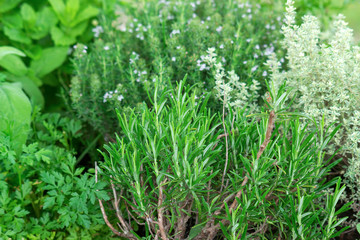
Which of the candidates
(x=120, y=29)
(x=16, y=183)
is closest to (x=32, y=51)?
(x=120, y=29)

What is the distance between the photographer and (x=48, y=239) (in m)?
1.82

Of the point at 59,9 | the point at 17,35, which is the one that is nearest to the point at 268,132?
the point at 59,9

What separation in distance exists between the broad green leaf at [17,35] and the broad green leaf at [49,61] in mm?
148

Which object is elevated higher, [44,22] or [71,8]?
[71,8]

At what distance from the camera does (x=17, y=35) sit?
8.86 ft

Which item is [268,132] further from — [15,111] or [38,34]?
[38,34]

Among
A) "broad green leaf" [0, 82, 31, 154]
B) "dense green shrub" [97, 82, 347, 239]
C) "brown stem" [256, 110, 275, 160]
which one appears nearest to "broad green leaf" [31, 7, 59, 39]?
"broad green leaf" [0, 82, 31, 154]

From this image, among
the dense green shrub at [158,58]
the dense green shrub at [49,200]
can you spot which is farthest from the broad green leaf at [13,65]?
the dense green shrub at [49,200]

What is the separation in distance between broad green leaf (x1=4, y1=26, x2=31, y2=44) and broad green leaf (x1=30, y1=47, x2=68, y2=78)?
0.49 ft

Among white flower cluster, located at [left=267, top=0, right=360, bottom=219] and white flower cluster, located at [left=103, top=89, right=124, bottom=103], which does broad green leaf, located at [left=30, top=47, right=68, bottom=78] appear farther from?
white flower cluster, located at [left=267, top=0, right=360, bottom=219]

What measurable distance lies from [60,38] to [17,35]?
1.02 feet

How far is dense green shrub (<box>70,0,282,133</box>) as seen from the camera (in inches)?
81.3

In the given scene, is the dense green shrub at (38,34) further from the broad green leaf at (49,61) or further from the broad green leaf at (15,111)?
the broad green leaf at (15,111)

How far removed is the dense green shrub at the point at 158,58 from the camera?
2064 millimetres
